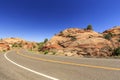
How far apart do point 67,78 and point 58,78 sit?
1.34 feet

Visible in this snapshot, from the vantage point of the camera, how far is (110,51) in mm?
33188

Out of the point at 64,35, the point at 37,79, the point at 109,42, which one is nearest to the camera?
the point at 37,79

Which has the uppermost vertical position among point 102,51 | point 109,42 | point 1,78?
point 109,42

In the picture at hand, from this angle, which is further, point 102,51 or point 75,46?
point 75,46

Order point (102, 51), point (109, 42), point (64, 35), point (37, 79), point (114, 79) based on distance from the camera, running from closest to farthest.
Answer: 1. point (114, 79)
2. point (37, 79)
3. point (102, 51)
4. point (109, 42)
5. point (64, 35)

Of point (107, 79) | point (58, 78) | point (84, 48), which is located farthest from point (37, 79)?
point (84, 48)

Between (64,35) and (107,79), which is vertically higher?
(64,35)

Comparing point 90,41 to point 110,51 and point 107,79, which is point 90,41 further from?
point 107,79

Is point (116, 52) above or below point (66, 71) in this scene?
above

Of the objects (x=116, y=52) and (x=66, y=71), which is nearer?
(x=66, y=71)

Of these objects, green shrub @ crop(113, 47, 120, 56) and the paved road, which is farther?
green shrub @ crop(113, 47, 120, 56)

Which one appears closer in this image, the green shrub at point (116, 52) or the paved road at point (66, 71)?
the paved road at point (66, 71)

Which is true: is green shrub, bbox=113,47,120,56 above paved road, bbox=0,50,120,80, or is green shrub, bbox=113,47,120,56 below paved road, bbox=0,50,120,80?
above

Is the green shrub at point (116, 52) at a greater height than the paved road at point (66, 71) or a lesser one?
greater
